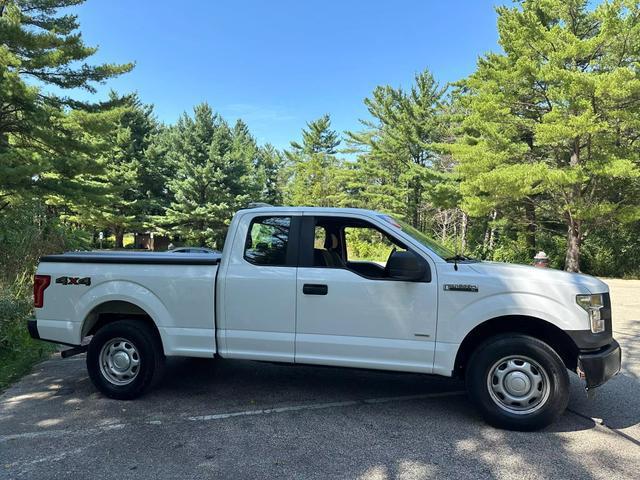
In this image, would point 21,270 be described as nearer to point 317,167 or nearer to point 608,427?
point 608,427

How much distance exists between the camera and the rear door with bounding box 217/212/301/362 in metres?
4.58

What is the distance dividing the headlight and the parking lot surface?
37.1 inches

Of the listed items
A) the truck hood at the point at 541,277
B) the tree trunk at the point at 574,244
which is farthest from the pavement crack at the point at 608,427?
the tree trunk at the point at 574,244

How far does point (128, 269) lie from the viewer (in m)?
4.96

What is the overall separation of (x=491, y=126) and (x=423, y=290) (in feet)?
57.3

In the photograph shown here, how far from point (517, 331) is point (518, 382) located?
46 centimetres

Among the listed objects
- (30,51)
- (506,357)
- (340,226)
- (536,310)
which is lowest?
(506,357)

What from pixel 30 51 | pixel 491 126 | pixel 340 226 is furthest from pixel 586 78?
pixel 30 51

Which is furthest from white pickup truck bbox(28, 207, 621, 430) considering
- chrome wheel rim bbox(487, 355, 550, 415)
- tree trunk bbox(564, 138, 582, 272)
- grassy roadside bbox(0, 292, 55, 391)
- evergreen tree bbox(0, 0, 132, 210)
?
tree trunk bbox(564, 138, 582, 272)

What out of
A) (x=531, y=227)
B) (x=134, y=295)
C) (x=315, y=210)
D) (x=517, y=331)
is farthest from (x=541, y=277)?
(x=531, y=227)

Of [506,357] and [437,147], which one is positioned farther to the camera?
[437,147]

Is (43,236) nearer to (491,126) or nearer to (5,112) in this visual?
(5,112)

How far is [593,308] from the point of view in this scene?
409 cm

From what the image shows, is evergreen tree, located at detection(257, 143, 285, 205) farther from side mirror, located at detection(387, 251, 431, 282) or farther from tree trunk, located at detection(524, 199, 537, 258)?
side mirror, located at detection(387, 251, 431, 282)
